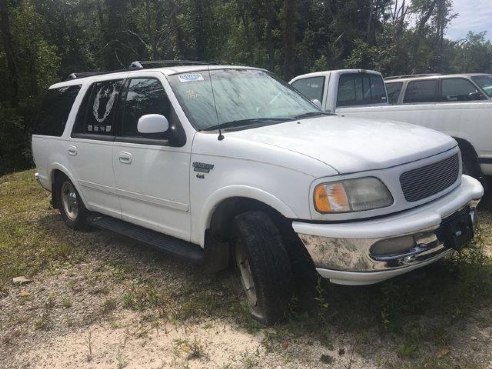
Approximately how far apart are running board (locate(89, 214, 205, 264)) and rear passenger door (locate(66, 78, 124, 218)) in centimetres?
11

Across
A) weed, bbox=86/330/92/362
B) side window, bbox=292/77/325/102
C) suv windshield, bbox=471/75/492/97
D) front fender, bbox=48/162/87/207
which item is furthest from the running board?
suv windshield, bbox=471/75/492/97

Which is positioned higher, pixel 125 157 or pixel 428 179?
pixel 428 179

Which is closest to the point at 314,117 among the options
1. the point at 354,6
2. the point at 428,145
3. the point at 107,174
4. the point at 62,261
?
the point at 428,145

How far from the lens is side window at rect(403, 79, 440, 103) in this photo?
30.0 ft

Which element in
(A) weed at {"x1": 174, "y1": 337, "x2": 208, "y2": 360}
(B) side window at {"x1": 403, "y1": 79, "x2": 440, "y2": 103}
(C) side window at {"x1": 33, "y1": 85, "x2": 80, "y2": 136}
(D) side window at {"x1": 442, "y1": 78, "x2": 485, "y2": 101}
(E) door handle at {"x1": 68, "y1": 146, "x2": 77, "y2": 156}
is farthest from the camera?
(B) side window at {"x1": 403, "y1": 79, "x2": 440, "y2": 103}

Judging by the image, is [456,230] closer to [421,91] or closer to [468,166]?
[468,166]

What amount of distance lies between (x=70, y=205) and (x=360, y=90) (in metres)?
4.84

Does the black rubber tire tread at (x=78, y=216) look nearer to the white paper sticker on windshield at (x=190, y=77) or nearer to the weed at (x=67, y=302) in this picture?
the weed at (x=67, y=302)

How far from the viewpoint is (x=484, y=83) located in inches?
358

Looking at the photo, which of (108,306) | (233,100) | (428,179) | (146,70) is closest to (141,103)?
(146,70)

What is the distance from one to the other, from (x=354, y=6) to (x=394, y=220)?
33.0 metres

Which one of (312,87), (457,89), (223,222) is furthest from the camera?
(457,89)

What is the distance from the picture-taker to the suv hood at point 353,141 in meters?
3.12

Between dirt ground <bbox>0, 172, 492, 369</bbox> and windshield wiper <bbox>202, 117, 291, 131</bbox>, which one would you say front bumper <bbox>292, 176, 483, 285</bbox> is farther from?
windshield wiper <bbox>202, 117, 291, 131</bbox>
